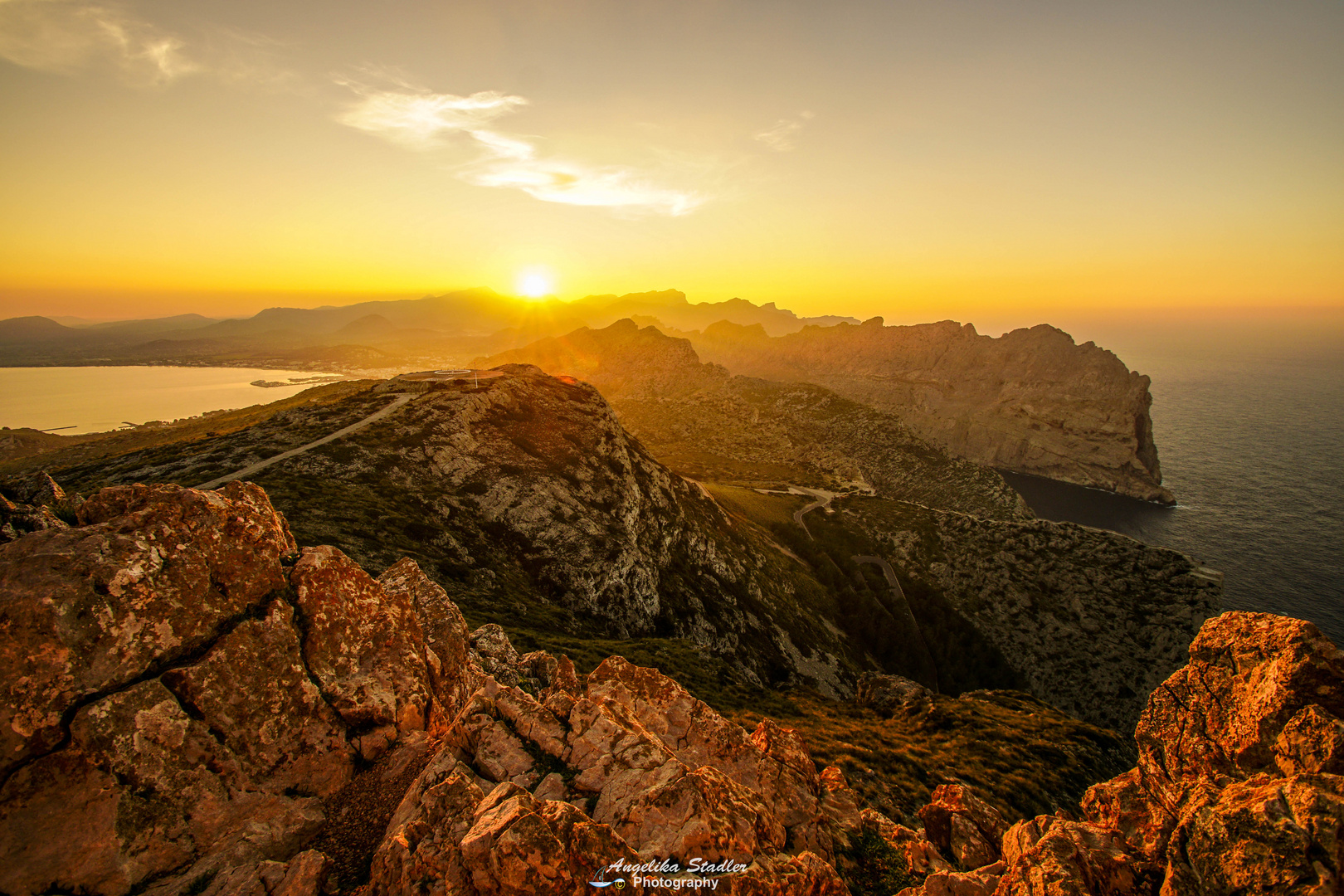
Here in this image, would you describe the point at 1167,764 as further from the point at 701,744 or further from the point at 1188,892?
the point at 701,744

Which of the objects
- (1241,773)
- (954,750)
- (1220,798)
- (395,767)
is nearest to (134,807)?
(395,767)

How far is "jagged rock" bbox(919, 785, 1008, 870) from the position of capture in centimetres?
1658

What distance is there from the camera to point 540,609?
115ft

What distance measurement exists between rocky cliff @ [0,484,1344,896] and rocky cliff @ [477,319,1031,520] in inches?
3783

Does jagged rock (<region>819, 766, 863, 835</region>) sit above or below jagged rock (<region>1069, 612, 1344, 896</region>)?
below

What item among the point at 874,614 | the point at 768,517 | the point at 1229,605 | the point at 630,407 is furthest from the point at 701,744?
the point at 630,407

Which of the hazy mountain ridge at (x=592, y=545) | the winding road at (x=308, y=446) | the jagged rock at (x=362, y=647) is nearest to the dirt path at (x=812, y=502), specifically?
the hazy mountain ridge at (x=592, y=545)

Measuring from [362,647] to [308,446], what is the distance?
39216mm

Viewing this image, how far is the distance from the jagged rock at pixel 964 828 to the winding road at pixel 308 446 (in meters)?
39.6

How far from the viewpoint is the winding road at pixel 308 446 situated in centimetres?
3638

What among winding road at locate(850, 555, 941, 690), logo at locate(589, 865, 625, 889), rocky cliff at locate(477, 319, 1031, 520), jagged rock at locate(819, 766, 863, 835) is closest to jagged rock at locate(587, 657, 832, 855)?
jagged rock at locate(819, 766, 863, 835)

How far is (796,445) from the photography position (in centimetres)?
14575

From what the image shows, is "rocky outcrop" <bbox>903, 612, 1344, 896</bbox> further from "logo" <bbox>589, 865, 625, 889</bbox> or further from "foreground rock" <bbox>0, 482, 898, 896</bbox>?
"logo" <bbox>589, 865, 625, 889</bbox>

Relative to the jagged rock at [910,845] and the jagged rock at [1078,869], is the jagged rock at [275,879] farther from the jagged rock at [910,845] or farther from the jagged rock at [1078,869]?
the jagged rock at [910,845]
